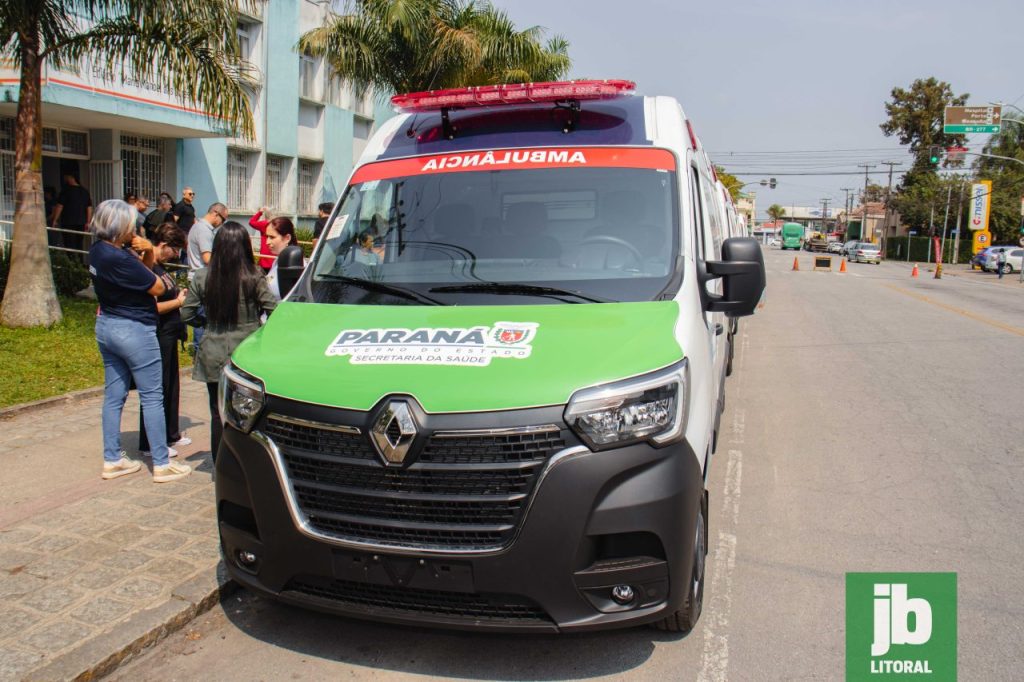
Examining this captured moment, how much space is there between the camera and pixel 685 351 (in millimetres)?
3404

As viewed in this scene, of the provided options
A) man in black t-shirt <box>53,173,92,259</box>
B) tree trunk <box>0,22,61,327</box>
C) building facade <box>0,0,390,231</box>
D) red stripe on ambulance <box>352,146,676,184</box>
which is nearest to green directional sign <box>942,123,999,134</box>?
building facade <box>0,0,390,231</box>

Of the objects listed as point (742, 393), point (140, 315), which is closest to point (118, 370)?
point (140, 315)

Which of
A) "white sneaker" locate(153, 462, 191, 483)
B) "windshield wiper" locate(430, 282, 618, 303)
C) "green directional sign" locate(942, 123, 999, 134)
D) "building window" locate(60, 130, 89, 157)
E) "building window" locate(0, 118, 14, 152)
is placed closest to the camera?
"windshield wiper" locate(430, 282, 618, 303)

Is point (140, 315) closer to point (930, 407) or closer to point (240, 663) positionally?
point (240, 663)

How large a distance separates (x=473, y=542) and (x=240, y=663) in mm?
1284

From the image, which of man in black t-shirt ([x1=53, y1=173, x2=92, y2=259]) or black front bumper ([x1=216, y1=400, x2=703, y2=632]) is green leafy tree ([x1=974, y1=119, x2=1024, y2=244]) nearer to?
man in black t-shirt ([x1=53, y1=173, x2=92, y2=259])

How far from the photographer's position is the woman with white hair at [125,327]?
207 inches

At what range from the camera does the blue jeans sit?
17.8 ft

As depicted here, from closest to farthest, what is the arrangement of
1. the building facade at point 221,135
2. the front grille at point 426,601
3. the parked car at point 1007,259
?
1. the front grille at point 426,601
2. the building facade at point 221,135
3. the parked car at point 1007,259

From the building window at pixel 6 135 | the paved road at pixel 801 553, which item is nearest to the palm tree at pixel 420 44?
the building window at pixel 6 135

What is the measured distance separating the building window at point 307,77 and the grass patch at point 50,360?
1582cm

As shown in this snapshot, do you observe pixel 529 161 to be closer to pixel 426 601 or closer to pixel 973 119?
pixel 426 601

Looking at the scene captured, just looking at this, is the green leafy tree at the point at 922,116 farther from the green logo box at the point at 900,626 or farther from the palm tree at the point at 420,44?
the green logo box at the point at 900,626

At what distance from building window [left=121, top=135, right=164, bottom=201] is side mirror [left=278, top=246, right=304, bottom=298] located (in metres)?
15.8
